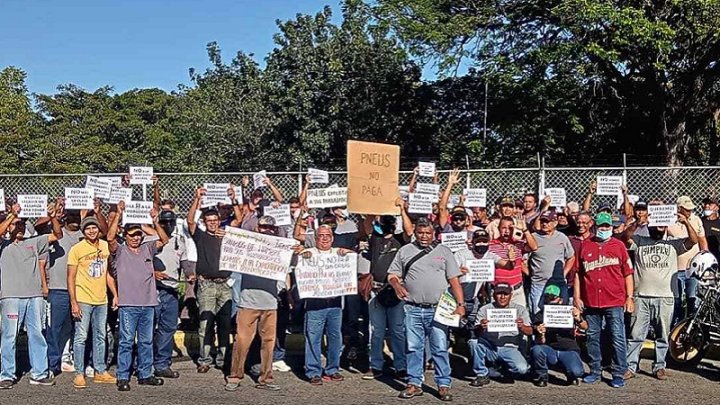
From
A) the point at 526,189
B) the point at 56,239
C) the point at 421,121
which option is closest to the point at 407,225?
the point at 56,239

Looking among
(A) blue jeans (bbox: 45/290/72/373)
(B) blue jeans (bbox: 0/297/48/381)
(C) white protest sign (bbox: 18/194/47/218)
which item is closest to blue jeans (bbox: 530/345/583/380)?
(A) blue jeans (bbox: 45/290/72/373)

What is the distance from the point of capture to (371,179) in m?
9.61

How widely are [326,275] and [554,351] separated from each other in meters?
2.64

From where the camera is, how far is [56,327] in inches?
369

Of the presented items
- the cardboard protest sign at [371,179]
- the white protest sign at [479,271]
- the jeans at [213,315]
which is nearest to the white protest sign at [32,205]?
the jeans at [213,315]

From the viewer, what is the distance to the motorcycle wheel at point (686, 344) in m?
9.85

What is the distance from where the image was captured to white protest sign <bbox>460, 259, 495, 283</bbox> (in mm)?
9602

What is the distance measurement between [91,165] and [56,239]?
2425 cm

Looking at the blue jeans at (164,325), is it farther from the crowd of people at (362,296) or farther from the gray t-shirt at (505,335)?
the gray t-shirt at (505,335)

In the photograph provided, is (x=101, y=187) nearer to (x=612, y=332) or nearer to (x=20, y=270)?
(x=20, y=270)

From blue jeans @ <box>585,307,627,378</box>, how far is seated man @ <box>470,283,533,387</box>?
0.65 meters

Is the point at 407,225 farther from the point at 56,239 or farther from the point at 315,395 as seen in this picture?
the point at 56,239

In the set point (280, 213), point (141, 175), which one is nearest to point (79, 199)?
point (141, 175)

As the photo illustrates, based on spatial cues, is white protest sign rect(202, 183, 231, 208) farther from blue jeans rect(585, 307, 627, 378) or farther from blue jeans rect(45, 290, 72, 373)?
blue jeans rect(585, 307, 627, 378)
